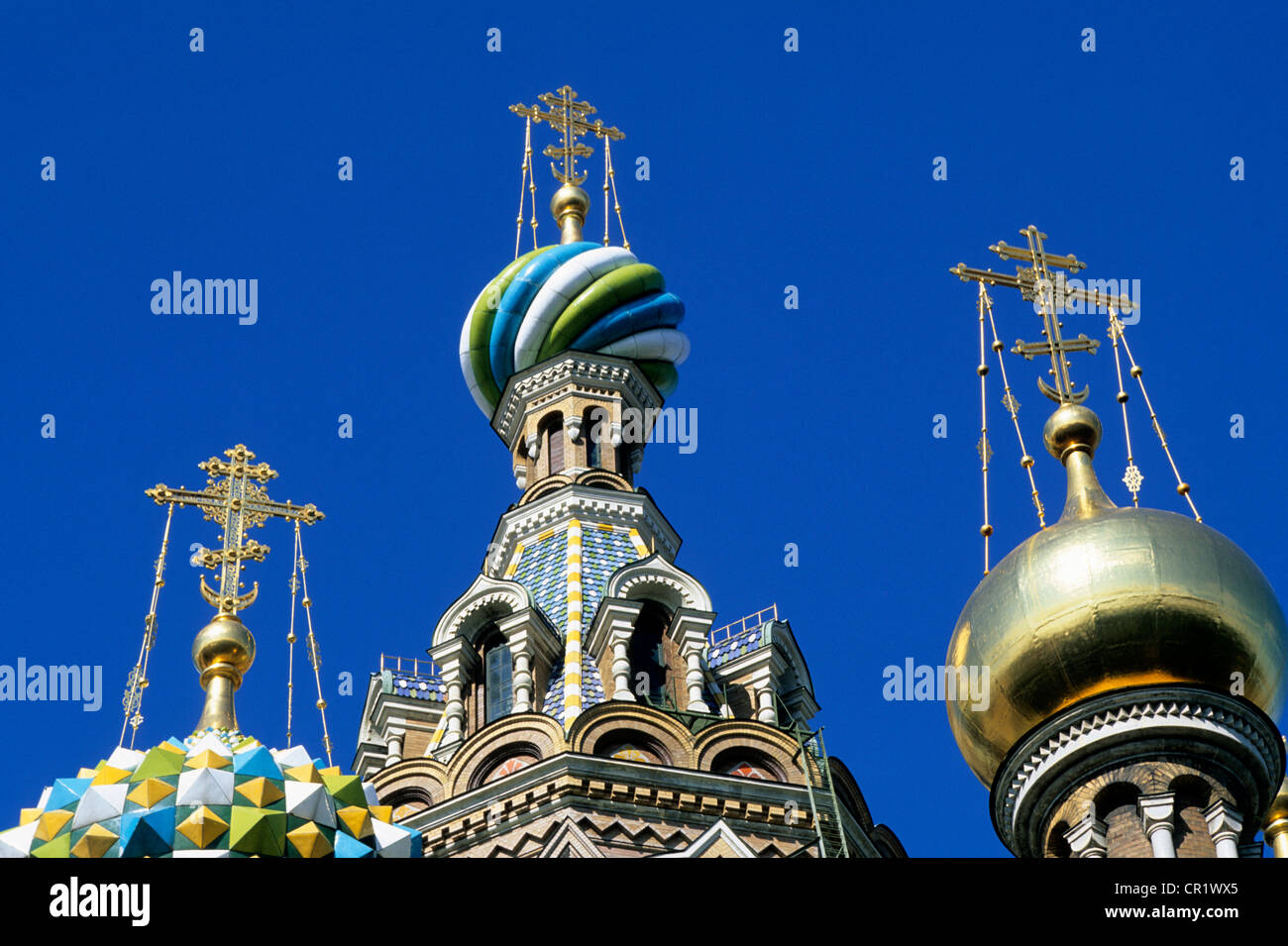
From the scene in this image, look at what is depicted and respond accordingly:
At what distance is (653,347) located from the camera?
34.5m

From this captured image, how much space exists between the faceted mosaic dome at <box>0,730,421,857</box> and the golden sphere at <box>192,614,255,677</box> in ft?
4.77

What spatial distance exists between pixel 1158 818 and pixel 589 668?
10023 mm

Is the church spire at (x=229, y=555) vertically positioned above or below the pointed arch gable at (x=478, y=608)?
below

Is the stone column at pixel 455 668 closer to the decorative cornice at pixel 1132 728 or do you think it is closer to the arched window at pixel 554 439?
the arched window at pixel 554 439

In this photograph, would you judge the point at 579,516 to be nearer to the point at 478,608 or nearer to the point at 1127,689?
the point at 478,608

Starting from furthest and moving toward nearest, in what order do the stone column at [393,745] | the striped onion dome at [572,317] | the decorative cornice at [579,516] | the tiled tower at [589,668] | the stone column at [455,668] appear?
the striped onion dome at [572,317]
the decorative cornice at [579,516]
the stone column at [455,668]
the stone column at [393,745]
the tiled tower at [589,668]

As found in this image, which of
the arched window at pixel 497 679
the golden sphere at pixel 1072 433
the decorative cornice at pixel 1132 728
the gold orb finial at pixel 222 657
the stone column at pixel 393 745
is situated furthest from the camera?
the arched window at pixel 497 679

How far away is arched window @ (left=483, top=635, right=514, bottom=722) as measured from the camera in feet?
96.3

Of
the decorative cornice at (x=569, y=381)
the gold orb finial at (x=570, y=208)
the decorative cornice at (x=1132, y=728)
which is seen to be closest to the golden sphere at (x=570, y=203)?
the gold orb finial at (x=570, y=208)

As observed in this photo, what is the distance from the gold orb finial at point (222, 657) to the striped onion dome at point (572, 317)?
1418 cm

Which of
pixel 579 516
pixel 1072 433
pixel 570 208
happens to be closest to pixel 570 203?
pixel 570 208

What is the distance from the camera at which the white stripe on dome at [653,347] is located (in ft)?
113
